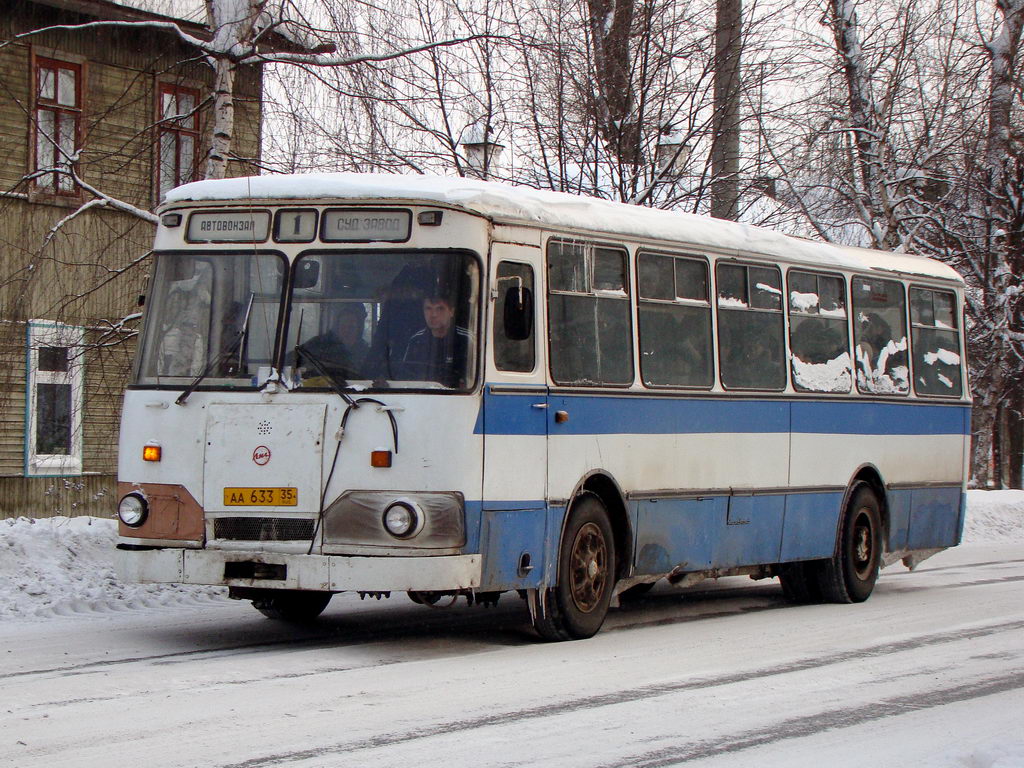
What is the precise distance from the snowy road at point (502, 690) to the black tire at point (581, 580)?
0.18 m

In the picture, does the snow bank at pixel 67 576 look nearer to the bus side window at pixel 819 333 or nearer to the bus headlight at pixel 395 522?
the bus headlight at pixel 395 522

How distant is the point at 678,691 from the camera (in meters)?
8.78

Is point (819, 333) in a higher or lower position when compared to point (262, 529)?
higher

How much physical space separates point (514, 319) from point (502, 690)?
2.56 metres

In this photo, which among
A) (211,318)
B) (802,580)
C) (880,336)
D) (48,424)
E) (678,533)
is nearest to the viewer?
(211,318)

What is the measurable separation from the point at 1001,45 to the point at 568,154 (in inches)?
565

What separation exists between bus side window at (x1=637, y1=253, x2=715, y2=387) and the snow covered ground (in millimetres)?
1904

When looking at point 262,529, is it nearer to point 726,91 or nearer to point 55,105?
point 726,91

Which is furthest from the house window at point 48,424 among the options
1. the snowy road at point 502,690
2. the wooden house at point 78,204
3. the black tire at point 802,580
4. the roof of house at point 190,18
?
the black tire at point 802,580

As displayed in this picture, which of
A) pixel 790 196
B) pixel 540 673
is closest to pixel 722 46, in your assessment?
pixel 790 196

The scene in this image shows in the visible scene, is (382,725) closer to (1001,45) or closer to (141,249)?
(141,249)

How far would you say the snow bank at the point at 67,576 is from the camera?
12039 mm

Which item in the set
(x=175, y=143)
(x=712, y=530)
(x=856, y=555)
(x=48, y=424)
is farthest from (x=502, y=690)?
(x=48, y=424)

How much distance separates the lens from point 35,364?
21656 mm
